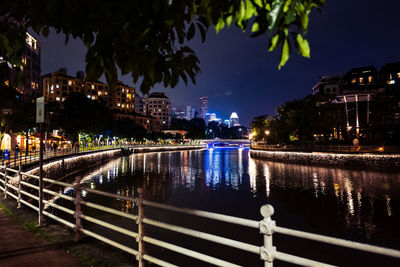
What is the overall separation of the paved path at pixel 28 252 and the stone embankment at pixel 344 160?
38337mm

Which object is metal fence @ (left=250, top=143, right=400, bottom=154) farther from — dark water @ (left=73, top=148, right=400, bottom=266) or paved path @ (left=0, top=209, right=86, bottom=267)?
paved path @ (left=0, top=209, right=86, bottom=267)

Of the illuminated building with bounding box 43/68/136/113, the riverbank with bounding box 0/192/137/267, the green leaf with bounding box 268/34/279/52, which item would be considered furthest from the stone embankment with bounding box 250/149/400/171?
the illuminated building with bounding box 43/68/136/113

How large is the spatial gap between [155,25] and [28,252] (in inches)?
197

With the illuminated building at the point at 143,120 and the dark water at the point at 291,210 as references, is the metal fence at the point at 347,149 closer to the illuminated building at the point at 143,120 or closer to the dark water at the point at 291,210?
the dark water at the point at 291,210

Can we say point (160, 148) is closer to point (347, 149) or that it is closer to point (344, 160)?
point (347, 149)

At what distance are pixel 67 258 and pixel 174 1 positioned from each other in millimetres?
4748

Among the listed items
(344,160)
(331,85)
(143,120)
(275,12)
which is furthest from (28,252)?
(143,120)

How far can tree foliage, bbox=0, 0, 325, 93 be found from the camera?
90.8 inches

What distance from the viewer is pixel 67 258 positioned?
4789mm

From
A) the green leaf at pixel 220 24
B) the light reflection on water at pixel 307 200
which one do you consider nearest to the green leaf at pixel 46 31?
the green leaf at pixel 220 24

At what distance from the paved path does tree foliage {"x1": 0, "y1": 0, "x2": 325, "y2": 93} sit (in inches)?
146

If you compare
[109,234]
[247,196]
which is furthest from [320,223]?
[109,234]

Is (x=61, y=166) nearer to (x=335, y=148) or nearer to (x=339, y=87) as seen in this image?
(x=335, y=148)

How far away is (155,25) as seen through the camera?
266 cm
